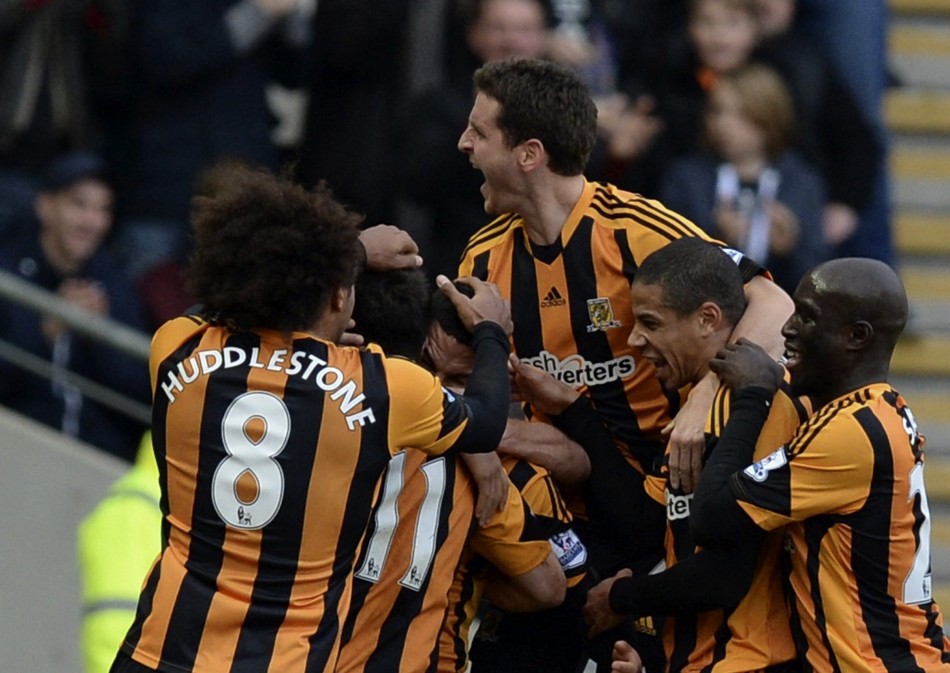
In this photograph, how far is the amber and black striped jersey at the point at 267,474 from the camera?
3938 millimetres

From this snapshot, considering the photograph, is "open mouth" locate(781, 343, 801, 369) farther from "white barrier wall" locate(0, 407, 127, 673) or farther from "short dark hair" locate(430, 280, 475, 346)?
"white barrier wall" locate(0, 407, 127, 673)

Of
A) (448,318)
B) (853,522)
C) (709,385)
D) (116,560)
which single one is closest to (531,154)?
(448,318)

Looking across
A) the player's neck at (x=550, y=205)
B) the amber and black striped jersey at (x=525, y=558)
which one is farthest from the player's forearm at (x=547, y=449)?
the player's neck at (x=550, y=205)

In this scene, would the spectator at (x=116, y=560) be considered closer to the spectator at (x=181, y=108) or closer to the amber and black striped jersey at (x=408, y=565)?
the amber and black striped jersey at (x=408, y=565)

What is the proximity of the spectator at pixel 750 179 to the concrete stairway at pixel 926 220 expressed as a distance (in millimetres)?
1251

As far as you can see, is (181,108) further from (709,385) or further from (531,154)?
(709,385)

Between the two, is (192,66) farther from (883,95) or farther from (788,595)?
(788,595)

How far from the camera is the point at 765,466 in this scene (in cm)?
396

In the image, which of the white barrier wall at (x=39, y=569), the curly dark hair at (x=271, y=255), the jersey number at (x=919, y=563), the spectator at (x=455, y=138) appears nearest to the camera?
the curly dark hair at (x=271, y=255)

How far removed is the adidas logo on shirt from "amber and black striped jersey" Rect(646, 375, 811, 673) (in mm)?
579

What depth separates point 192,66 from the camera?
687cm

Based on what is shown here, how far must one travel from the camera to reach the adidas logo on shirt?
463cm

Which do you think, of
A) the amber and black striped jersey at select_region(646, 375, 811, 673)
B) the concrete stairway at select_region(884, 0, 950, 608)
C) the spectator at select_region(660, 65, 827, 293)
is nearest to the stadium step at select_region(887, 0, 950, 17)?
the concrete stairway at select_region(884, 0, 950, 608)

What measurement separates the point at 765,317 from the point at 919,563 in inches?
26.6
